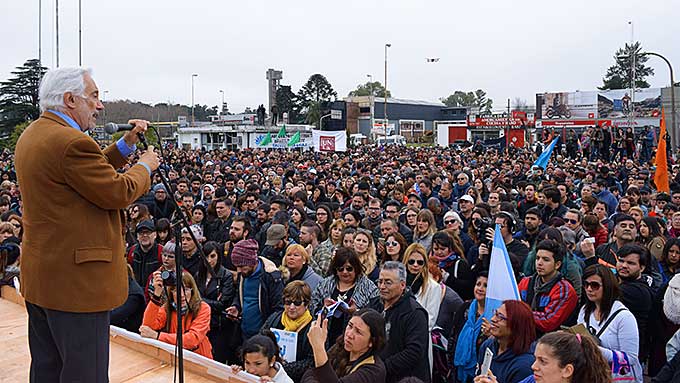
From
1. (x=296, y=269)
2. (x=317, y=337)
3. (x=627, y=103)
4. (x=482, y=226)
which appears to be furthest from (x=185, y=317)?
(x=627, y=103)

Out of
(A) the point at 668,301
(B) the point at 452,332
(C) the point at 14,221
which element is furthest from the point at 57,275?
(C) the point at 14,221

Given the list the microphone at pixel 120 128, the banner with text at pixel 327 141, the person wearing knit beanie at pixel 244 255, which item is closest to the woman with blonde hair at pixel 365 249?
the person wearing knit beanie at pixel 244 255

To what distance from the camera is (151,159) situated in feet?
8.42

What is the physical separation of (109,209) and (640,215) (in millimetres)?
7597

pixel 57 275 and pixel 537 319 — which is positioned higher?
pixel 57 275

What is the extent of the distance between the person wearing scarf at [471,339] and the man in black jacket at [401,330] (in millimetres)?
417

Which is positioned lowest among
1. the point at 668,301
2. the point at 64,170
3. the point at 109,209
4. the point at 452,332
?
the point at 452,332

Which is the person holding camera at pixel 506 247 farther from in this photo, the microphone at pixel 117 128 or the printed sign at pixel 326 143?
the printed sign at pixel 326 143

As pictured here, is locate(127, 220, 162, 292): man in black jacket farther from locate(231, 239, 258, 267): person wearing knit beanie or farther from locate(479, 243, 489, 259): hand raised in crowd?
locate(479, 243, 489, 259): hand raised in crowd

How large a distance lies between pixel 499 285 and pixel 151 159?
10.3 feet

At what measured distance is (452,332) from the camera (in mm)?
5160

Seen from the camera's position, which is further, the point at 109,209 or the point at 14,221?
the point at 14,221

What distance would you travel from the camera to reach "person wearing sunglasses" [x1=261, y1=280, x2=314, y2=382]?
4.60 metres

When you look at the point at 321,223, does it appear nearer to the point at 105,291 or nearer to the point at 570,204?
the point at 570,204
